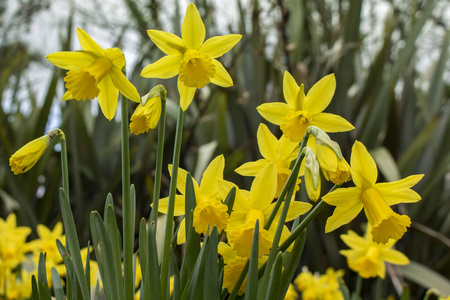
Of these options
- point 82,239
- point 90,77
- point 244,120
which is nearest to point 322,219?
point 244,120

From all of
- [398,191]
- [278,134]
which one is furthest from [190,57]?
[278,134]

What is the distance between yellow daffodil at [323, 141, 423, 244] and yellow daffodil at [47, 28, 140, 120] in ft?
0.71

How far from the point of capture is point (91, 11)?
175 inches

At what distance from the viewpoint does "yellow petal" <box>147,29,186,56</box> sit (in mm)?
440

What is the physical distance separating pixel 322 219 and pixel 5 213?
1325 mm

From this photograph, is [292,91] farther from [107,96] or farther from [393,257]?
[393,257]

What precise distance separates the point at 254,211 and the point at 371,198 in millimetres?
116

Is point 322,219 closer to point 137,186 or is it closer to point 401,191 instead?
point 137,186

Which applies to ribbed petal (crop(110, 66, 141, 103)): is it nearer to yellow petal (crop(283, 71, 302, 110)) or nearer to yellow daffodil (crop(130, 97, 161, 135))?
yellow daffodil (crop(130, 97, 161, 135))

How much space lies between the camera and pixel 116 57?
1.43 ft

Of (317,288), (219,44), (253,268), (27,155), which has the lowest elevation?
(317,288)

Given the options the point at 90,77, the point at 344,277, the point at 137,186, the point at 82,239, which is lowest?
the point at 344,277

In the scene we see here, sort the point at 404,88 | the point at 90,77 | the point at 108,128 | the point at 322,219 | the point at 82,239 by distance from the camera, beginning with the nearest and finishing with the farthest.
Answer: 1. the point at 90,77
2. the point at 322,219
3. the point at 82,239
4. the point at 404,88
5. the point at 108,128

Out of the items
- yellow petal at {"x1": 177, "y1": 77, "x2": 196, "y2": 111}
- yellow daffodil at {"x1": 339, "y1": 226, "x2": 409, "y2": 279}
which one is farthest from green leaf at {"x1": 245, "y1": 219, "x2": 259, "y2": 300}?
yellow daffodil at {"x1": 339, "y1": 226, "x2": 409, "y2": 279}
